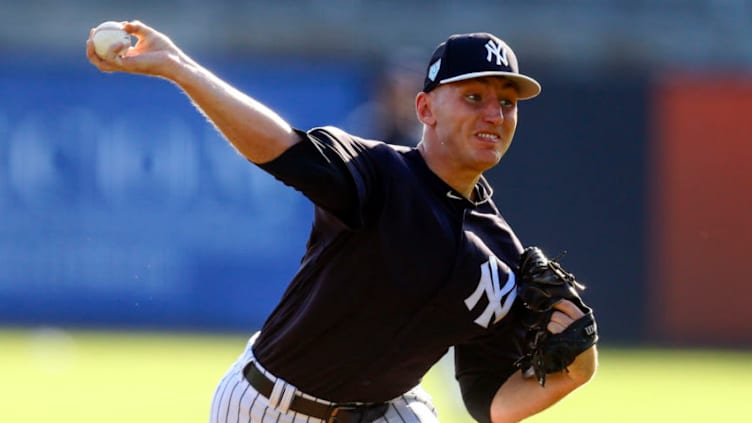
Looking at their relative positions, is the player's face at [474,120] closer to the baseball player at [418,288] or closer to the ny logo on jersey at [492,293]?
the baseball player at [418,288]

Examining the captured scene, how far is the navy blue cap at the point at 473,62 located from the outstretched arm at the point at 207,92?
0.93 m

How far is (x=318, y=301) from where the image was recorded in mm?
5031

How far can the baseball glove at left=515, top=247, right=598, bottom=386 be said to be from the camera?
5133 millimetres

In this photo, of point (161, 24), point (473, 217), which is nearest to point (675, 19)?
point (161, 24)

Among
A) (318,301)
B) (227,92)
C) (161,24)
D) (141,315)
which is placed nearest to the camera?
(227,92)

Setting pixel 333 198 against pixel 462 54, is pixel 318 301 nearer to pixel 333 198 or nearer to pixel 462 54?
pixel 333 198

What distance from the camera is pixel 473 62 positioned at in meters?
5.04

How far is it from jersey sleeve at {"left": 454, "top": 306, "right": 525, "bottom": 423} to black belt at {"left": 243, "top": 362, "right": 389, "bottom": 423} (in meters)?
0.47

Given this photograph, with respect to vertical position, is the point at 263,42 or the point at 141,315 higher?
the point at 263,42

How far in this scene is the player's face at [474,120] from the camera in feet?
16.6

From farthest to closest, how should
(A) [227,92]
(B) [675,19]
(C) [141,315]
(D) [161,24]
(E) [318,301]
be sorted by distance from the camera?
(B) [675,19] < (D) [161,24] < (C) [141,315] < (E) [318,301] < (A) [227,92]

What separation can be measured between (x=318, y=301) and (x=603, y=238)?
445 inches

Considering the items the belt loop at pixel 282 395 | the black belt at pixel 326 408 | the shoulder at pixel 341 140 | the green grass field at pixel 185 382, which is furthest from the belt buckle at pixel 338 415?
the green grass field at pixel 185 382

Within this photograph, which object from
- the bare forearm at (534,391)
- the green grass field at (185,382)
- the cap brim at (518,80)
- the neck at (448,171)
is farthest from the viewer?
the green grass field at (185,382)
